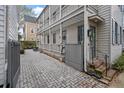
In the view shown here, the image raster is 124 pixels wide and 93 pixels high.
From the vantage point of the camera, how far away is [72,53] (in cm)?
768

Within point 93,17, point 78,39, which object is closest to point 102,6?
point 93,17

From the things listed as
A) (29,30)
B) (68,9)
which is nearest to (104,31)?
(68,9)

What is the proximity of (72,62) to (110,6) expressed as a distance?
157 inches

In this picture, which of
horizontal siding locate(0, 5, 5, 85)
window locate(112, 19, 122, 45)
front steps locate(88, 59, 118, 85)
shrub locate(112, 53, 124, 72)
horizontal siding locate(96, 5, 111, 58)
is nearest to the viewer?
horizontal siding locate(0, 5, 5, 85)

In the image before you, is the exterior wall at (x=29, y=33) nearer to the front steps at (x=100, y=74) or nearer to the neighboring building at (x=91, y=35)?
the neighboring building at (x=91, y=35)

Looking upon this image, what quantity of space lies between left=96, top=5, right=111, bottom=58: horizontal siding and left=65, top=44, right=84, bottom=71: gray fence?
167 cm

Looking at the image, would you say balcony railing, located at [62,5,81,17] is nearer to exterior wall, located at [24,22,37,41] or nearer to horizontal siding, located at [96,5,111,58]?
horizontal siding, located at [96,5,111,58]

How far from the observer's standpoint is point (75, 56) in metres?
7.32

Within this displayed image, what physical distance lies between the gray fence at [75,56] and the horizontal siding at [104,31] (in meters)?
1.67

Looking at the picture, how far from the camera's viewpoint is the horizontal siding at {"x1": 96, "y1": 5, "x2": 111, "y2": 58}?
717 cm

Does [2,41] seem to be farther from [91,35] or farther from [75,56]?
[91,35]

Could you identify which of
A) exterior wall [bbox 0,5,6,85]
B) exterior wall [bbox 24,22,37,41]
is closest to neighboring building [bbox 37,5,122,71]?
exterior wall [bbox 0,5,6,85]

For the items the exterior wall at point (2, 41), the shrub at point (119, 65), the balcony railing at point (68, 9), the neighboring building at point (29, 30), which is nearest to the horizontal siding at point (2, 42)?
the exterior wall at point (2, 41)
